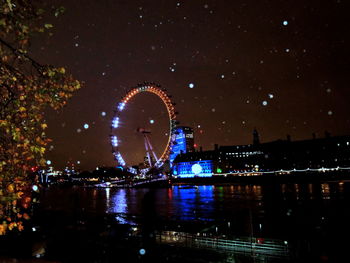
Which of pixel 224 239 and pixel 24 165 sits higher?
pixel 24 165

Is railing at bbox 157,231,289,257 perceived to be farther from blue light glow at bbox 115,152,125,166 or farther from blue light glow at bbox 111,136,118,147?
blue light glow at bbox 111,136,118,147

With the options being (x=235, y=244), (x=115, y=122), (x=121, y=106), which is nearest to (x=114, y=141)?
(x=115, y=122)

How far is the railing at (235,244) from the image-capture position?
12992 millimetres

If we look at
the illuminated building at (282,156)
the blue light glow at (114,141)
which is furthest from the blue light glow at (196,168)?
the blue light glow at (114,141)

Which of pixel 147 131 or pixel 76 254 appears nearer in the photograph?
pixel 76 254

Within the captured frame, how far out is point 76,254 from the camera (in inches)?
594

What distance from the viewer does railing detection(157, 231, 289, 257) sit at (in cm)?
1299

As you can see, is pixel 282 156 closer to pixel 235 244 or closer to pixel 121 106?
pixel 121 106

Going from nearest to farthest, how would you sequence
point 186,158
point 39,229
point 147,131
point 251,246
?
point 251,246
point 39,229
point 147,131
point 186,158

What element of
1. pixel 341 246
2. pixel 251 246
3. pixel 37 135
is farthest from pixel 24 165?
pixel 341 246

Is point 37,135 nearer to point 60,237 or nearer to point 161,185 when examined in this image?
point 60,237

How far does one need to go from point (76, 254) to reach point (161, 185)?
131220mm

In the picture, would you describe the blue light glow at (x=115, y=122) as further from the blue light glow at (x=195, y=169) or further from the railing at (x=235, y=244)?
the blue light glow at (x=195, y=169)

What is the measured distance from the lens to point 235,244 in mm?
13992
